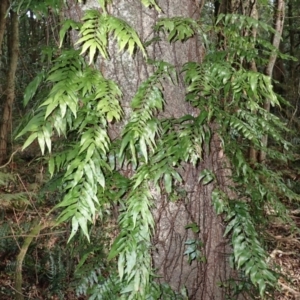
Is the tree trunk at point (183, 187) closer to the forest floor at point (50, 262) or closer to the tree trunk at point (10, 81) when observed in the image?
the forest floor at point (50, 262)

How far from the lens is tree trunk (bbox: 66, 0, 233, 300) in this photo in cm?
167

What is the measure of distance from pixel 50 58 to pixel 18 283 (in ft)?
8.01

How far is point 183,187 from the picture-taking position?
5.80 ft

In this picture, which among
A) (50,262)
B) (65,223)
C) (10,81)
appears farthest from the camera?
(10,81)

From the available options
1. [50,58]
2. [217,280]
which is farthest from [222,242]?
[50,58]

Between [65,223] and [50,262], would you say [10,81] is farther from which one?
[65,223]

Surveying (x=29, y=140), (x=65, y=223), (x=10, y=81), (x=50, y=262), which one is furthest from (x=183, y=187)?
(x=10, y=81)

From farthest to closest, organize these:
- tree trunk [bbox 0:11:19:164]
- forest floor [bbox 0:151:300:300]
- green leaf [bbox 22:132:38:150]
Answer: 1. tree trunk [bbox 0:11:19:164]
2. forest floor [bbox 0:151:300:300]
3. green leaf [bbox 22:132:38:150]

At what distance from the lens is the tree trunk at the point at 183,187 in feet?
5.49

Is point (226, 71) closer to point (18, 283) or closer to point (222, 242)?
point (222, 242)

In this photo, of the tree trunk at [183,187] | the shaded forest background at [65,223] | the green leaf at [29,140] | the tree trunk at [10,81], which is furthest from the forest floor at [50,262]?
the tree trunk at [10,81]

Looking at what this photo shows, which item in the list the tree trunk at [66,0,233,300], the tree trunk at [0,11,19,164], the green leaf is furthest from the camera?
the tree trunk at [0,11,19,164]

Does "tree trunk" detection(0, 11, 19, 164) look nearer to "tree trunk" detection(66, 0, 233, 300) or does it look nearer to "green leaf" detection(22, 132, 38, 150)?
"tree trunk" detection(66, 0, 233, 300)

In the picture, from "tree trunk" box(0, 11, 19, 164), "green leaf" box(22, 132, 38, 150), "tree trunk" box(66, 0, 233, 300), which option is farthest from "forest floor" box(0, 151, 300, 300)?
"tree trunk" box(0, 11, 19, 164)
